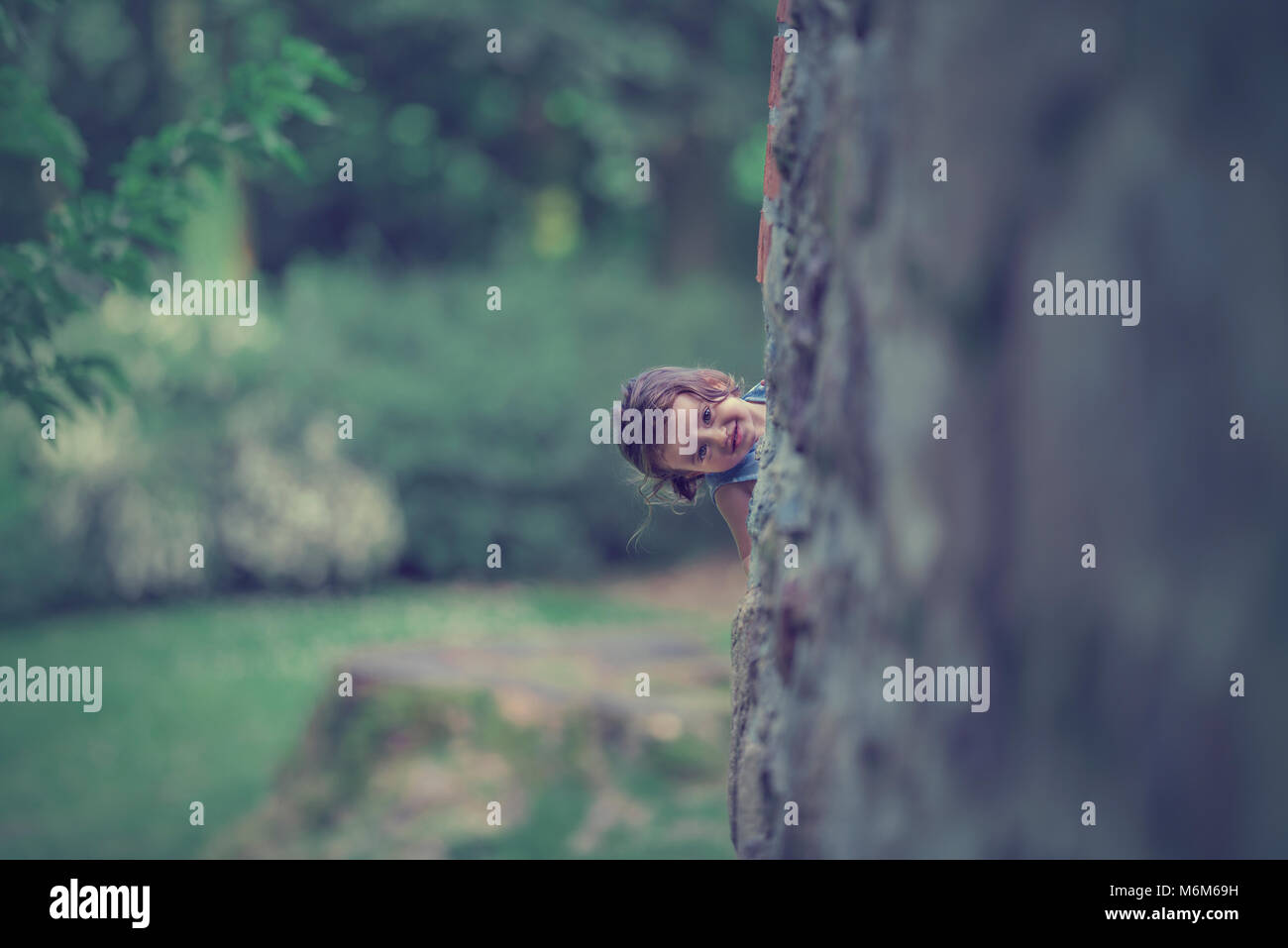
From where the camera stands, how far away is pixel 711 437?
10.7 ft

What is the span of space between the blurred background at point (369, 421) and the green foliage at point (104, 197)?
0.5 inches

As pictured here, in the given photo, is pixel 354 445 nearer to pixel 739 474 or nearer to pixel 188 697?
pixel 188 697

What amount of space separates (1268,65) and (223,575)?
36.9 feet

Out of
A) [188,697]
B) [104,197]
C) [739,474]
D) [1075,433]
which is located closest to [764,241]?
[739,474]

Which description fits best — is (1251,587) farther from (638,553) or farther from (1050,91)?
(638,553)

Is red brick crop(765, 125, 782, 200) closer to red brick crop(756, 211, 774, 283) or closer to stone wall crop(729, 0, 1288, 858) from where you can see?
red brick crop(756, 211, 774, 283)

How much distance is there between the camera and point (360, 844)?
5715 mm

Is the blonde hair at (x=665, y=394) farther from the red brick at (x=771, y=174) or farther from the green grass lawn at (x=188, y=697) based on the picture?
the green grass lawn at (x=188, y=697)

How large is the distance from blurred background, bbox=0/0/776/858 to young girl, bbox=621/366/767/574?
55.7 inches

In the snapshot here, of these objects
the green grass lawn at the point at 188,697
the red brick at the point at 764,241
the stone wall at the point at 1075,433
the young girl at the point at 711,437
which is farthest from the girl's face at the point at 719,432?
the green grass lawn at the point at 188,697

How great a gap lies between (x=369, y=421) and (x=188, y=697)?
3.79 meters

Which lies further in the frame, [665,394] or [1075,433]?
Result: [665,394]

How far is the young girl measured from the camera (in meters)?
3.29

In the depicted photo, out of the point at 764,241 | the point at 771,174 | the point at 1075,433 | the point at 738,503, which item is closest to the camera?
the point at 1075,433
